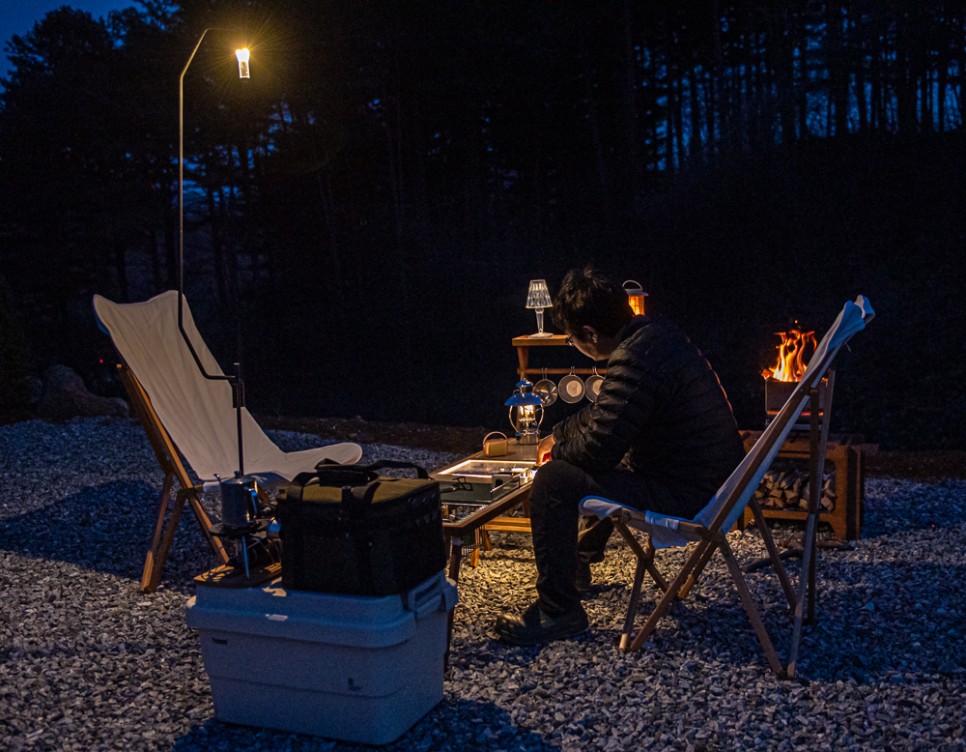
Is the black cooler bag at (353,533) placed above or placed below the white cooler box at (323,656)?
above

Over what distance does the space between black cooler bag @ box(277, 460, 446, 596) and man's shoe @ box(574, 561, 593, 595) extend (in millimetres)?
1124

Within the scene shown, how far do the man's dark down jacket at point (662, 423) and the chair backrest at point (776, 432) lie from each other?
16cm

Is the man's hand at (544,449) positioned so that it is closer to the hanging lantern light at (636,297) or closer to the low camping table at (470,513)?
the low camping table at (470,513)

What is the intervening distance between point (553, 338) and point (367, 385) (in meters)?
10.5

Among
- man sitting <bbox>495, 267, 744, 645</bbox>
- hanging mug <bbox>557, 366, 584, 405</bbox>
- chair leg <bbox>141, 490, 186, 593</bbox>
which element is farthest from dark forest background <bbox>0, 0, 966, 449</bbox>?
man sitting <bbox>495, 267, 744, 645</bbox>

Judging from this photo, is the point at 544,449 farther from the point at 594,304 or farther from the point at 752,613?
the point at 752,613

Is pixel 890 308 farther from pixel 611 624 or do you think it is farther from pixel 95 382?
pixel 95 382

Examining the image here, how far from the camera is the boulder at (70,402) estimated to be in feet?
25.6

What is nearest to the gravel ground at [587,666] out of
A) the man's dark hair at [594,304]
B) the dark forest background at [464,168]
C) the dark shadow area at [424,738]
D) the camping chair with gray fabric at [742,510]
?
the dark shadow area at [424,738]

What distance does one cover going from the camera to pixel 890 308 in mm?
11172

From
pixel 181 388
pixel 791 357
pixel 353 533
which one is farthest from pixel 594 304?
pixel 181 388

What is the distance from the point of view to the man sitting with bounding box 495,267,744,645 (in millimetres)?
2535

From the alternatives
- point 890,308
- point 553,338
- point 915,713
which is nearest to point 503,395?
point 890,308

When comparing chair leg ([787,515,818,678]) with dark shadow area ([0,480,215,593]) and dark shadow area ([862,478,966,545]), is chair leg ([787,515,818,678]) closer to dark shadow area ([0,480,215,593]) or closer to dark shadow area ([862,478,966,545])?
dark shadow area ([862,478,966,545])
